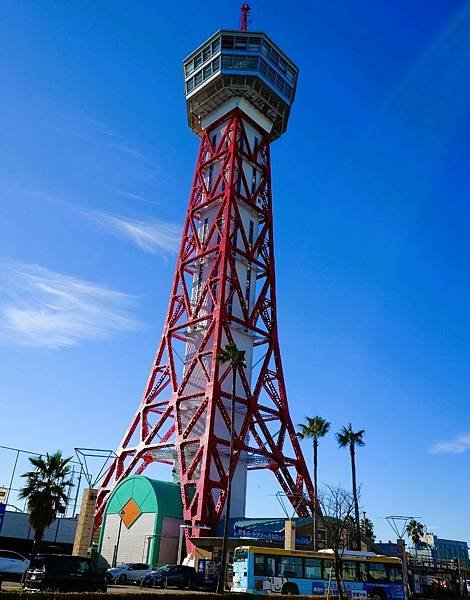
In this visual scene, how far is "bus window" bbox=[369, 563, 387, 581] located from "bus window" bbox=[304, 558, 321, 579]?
3.70 meters

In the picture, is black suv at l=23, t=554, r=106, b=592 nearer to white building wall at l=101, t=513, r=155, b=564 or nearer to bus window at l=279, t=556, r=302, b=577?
bus window at l=279, t=556, r=302, b=577

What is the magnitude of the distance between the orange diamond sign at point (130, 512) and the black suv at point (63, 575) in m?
22.3

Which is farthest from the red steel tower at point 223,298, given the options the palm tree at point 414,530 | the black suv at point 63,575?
the palm tree at point 414,530

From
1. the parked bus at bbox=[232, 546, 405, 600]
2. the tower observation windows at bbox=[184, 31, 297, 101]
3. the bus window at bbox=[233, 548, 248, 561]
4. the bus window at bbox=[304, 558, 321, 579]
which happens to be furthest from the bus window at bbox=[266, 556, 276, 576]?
the tower observation windows at bbox=[184, 31, 297, 101]

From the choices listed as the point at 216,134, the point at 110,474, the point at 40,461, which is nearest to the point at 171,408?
the point at 110,474

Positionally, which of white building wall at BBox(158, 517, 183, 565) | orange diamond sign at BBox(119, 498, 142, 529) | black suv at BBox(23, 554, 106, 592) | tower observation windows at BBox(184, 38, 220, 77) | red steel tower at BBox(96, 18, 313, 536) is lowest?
black suv at BBox(23, 554, 106, 592)

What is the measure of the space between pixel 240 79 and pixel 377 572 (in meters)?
51.1

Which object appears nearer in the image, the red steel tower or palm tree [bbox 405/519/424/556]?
the red steel tower

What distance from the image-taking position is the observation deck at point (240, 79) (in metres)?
63.5

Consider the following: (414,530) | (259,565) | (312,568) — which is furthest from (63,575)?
(414,530)

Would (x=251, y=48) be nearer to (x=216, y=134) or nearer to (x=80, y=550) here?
(x=216, y=134)

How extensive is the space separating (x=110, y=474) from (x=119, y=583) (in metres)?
21.6

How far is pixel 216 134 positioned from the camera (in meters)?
67.8

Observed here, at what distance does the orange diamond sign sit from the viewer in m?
48.2
